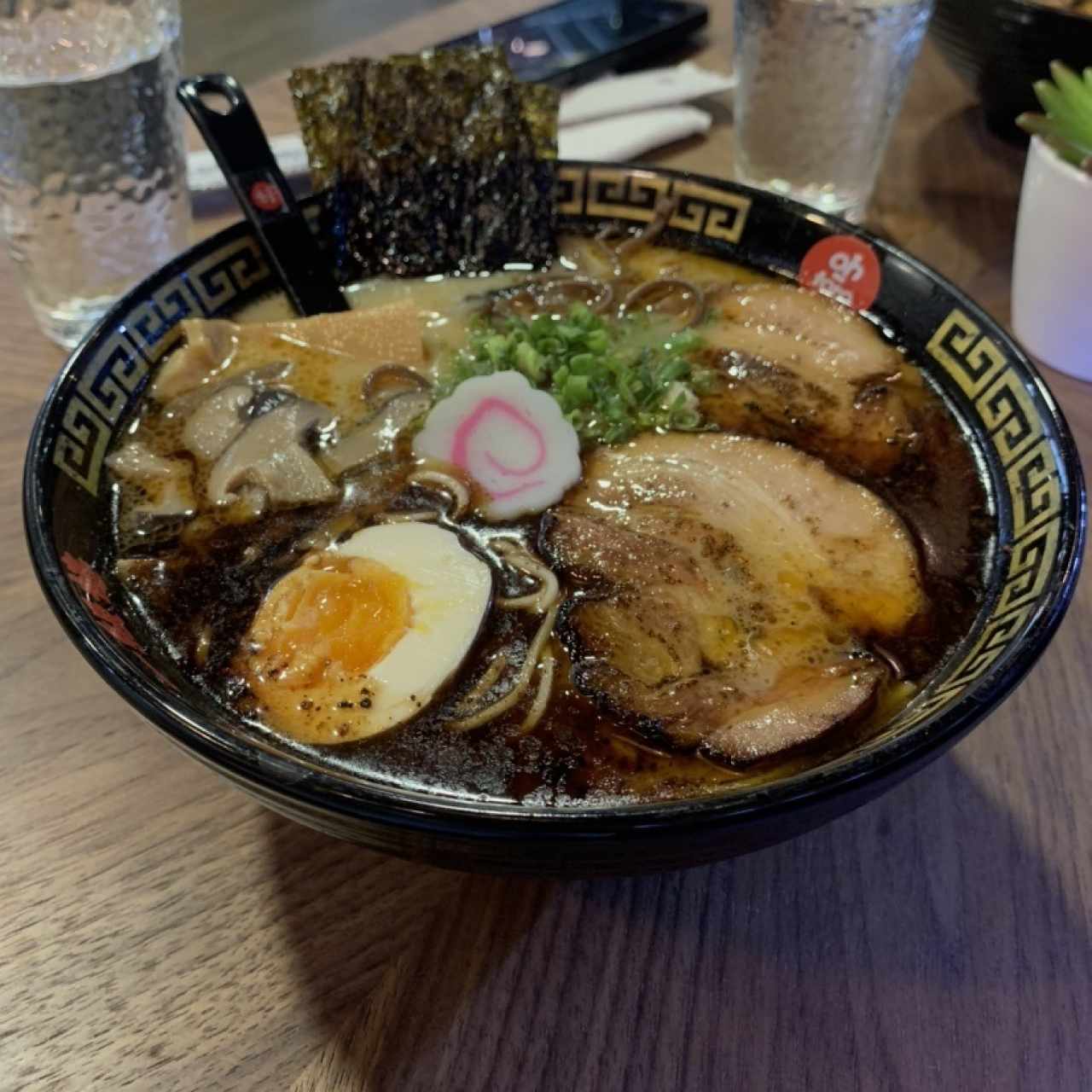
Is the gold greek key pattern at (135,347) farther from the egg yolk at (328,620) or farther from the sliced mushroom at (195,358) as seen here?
the egg yolk at (328,620)

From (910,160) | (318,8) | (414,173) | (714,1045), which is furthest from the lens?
(318,8)

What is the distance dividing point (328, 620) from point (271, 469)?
0.99 ft

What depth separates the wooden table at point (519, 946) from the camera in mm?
928

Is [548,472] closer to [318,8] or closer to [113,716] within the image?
[113,716]

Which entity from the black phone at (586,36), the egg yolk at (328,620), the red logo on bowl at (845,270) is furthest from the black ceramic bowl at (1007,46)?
the egg yolk at (328,620)

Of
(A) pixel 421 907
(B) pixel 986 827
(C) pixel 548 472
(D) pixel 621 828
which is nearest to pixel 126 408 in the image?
(C) pixel 548 472

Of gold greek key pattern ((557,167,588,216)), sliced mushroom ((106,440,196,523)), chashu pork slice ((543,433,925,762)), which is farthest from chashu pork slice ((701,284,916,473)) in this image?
sliced mushroom ((106,440,196,523))

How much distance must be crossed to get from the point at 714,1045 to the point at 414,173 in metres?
1.44

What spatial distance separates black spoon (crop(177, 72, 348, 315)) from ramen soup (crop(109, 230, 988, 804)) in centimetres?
8

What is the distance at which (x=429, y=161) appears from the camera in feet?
5.62

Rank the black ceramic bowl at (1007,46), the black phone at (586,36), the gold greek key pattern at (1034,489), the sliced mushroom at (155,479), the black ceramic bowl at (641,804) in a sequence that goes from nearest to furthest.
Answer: the black ceramic bowl at (641,804) → the gold greek key pattern at (1034,489) → the sliced mushroom at (155,479) → the black ceramic bowl at (1007,46) → the black phone at (586,36)

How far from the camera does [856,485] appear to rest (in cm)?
130

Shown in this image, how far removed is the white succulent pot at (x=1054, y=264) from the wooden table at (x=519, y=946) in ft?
2.99

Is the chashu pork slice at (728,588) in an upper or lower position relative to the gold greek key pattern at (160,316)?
lower
